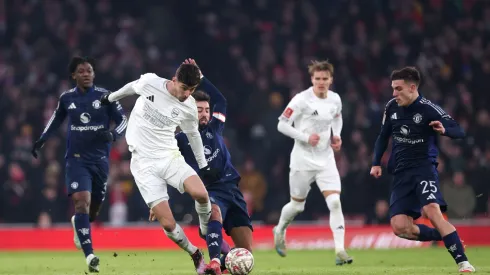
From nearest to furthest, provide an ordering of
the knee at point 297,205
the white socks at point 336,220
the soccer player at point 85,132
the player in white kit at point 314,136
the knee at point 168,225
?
the knee at point 168,225 → the soccer player at point 85,132 → the white socks at point 336,220 → the player in white kit at point 314,136 → the knee at point 297,205

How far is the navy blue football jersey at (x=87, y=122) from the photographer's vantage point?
13148 mm

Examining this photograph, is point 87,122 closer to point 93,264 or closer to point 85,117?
point 85,117

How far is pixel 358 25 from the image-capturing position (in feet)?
80.9

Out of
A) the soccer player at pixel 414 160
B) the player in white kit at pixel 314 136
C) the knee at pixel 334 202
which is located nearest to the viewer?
the soccer player at pixel 414 160

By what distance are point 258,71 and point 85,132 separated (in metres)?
→ 11.2

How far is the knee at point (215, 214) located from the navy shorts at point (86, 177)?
2514 mm

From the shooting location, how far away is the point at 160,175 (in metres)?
10.6

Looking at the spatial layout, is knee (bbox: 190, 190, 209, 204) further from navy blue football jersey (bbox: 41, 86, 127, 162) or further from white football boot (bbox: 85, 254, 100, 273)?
navy blue football jersey (bbox: 41, 86, 127, 162)

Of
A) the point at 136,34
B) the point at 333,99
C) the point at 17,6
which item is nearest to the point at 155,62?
the point at 136,34

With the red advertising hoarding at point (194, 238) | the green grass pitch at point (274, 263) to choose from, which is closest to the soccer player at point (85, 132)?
the green grass pitch at point (274, 263)

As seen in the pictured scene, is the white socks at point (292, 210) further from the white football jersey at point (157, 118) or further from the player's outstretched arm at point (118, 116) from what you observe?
the white football jersey at point (157, 118)

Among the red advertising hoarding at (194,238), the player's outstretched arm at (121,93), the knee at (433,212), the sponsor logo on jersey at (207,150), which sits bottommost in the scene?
the red advertising hoarding at (194,238)

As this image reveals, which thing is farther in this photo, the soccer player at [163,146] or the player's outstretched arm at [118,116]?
the player's outstretched arm at [118,116]

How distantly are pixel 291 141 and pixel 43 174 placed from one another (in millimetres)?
5263
